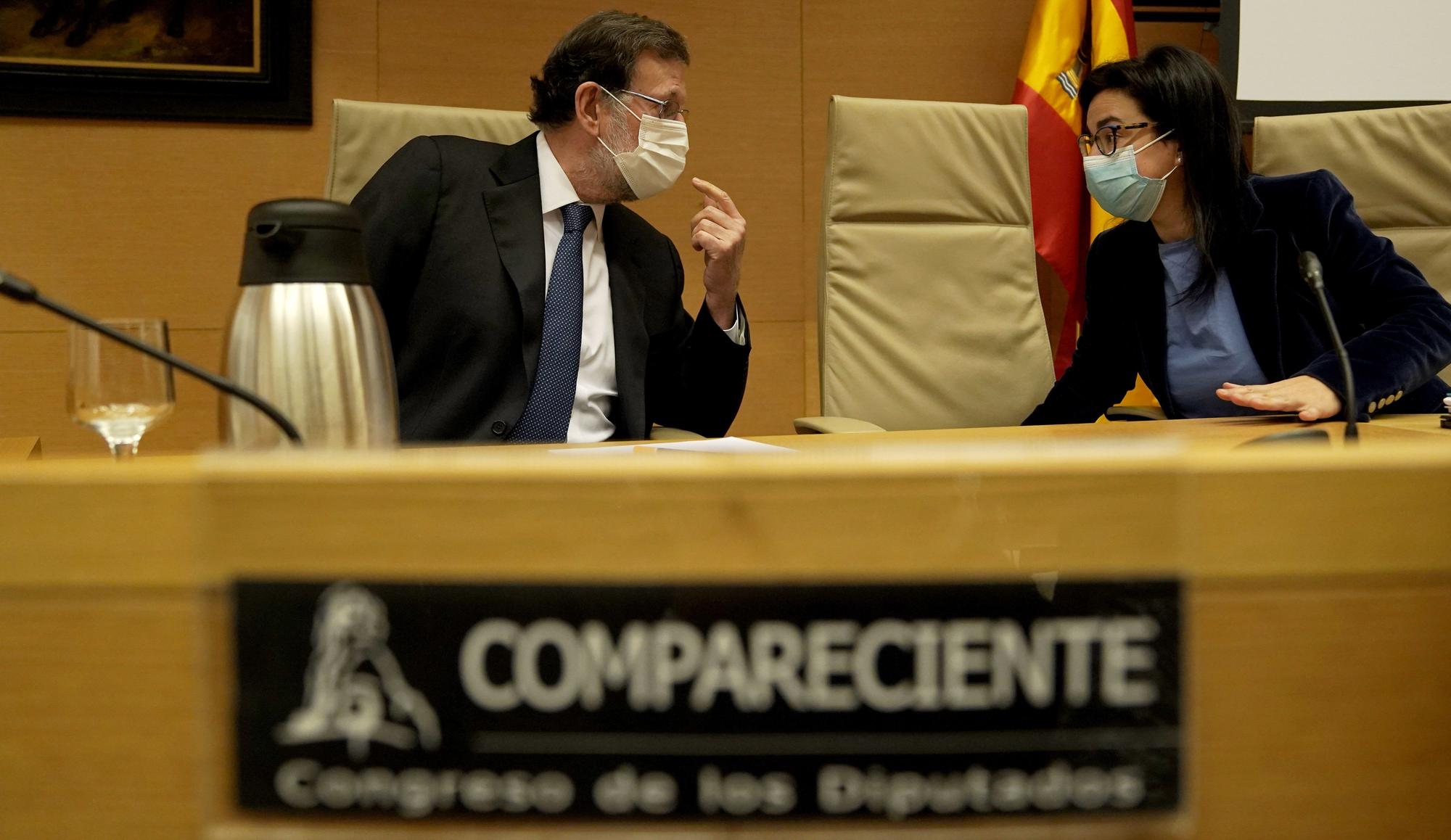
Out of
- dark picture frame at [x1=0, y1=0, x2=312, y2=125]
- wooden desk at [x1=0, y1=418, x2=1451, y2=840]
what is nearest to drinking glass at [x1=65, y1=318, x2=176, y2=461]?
wooden desk at [x1=0, y1=418, x2=1451, y2=840]

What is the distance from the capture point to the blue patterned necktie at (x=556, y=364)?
1.78 metres

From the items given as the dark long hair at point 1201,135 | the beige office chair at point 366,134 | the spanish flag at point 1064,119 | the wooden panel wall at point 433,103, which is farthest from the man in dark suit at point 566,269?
the spanish flag at point 1064,119

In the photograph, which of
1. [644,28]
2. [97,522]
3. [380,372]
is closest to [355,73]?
[644,28]

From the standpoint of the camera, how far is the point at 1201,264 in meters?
2.03

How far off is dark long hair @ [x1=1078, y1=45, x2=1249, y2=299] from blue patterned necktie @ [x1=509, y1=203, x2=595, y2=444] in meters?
1.14

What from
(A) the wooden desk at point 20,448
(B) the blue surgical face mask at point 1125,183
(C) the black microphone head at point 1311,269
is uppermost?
(B) the blue surgical face mask at point 1125,183

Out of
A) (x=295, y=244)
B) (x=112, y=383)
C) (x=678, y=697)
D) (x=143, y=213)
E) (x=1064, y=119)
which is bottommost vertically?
(x=678, y=697)

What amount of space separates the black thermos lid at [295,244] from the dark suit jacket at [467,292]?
2.87ft

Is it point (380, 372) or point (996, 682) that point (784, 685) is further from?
point (380, 372)

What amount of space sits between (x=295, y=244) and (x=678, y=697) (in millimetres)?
558

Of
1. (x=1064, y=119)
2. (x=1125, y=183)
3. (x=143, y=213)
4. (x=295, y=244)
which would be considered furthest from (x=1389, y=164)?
(x=143, y=213)

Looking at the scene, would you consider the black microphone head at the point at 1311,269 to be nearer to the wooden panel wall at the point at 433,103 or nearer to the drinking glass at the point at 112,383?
the drinking glass at the point at 112,383

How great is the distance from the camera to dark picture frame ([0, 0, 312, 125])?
9.21 ft

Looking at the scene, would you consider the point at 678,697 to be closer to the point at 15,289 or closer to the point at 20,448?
the point at 15,289
